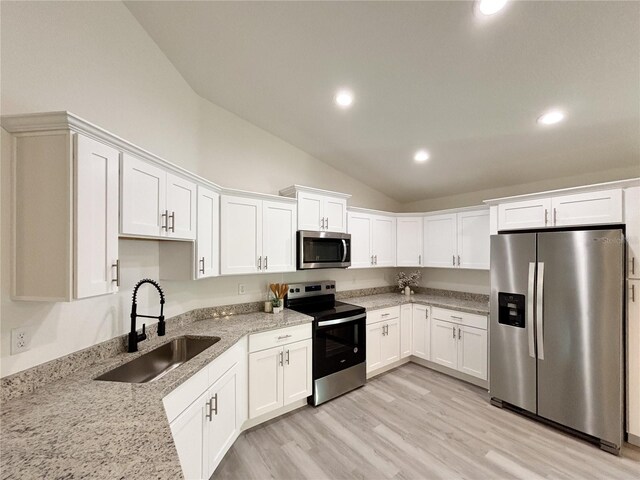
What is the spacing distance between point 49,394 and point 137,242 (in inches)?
43.0

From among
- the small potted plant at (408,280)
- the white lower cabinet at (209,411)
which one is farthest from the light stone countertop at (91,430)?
the small potted plant at (408,280)

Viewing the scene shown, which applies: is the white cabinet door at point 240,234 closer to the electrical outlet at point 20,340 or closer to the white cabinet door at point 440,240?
the electrical outlet at point 20,340

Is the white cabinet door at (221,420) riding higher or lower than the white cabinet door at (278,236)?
lower

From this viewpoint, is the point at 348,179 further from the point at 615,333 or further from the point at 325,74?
the point at 615,333

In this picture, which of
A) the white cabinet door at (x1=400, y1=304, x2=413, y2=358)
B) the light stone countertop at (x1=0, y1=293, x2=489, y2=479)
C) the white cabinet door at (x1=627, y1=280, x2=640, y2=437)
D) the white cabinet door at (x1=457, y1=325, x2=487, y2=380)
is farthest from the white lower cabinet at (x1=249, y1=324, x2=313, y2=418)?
the white cabinet door at (x1=627, y1=280, x2=640, y2=437)

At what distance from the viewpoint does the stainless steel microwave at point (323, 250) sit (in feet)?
10.0

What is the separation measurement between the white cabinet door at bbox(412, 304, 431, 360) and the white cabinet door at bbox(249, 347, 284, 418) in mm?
2166

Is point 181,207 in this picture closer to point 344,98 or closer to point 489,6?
point 344,98

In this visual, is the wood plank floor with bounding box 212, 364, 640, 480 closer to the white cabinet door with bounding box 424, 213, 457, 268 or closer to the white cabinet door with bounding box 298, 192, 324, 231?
the white cabinet door with bounding box 424, 213, 457, 268

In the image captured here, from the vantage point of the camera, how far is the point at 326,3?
1612mm

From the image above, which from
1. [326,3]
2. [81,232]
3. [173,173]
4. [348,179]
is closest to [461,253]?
[348,179]

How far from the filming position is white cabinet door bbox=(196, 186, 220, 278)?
7.38 ft

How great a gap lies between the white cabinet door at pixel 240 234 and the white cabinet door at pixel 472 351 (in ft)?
8.87

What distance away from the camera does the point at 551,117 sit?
224 cm
